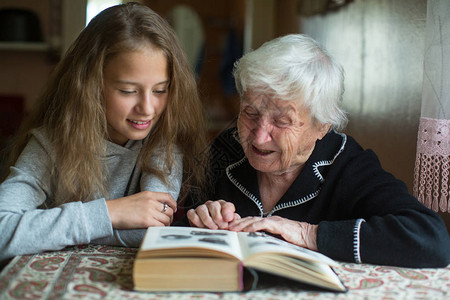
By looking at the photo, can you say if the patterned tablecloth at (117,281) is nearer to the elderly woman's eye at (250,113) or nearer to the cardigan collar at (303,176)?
the cardigan collar at (303,176)

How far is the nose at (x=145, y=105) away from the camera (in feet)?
4.96

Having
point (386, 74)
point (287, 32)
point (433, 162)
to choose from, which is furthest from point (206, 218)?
point (287, 32)

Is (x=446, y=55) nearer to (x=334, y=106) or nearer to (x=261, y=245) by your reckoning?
(x=334, y=106)

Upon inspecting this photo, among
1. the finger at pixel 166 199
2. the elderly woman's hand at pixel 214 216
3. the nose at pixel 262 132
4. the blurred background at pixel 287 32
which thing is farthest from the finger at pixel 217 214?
the blurred background at pixel 287 32

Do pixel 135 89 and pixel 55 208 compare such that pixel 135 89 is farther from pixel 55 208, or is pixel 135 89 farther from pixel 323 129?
pixel 323 129

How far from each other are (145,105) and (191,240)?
0.53 m

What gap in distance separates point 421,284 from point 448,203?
19.7 inches

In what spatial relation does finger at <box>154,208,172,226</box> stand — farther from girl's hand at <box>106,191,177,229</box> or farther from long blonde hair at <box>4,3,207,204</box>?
long blonde hair at <box>4,3,207,204</box>

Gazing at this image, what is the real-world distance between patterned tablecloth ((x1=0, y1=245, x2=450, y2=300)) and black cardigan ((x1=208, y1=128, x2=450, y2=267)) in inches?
1.8

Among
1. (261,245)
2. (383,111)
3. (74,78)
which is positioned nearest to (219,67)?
(383,111)

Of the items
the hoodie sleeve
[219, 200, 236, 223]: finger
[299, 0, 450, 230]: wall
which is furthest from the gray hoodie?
[299, 0, 450, 230]: wall

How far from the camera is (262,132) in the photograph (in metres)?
1.50

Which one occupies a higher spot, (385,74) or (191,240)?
(385,74)

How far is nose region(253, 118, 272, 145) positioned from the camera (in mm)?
1502
